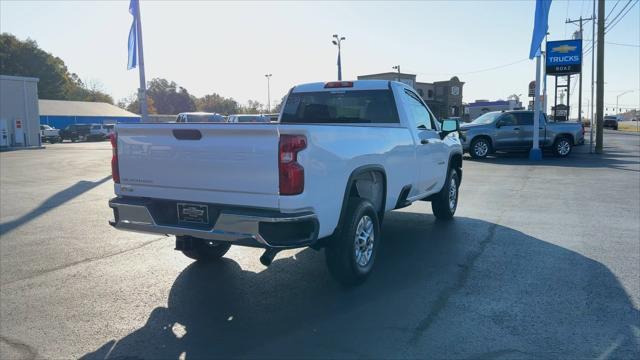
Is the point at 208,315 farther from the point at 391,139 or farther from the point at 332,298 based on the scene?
the point at 391,139

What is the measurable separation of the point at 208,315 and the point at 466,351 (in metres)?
2.18

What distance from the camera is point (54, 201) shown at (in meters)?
10.8

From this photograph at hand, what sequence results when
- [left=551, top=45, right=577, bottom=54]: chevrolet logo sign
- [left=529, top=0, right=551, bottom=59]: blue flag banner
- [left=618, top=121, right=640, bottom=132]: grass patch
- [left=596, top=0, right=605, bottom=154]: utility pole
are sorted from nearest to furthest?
1. [left=529, top=0, right=551, bottom=59]: blue flag banner
2. [left=596, top=0, right=605, bottom=154]: utility pole
3. [left=551, top=45, right=577, bottom=54]: chevrolet logo sign
4. [left=618, top=121, right=640, bottom=132]: grass patch

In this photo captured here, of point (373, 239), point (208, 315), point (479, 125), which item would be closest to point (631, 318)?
point (373, 239)

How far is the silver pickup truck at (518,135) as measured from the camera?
20172mm

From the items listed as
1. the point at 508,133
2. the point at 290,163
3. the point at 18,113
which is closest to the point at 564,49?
the point at 508,133

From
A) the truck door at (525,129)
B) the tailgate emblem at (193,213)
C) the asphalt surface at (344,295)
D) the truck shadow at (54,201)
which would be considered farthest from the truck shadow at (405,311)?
the truck door at (525,129)

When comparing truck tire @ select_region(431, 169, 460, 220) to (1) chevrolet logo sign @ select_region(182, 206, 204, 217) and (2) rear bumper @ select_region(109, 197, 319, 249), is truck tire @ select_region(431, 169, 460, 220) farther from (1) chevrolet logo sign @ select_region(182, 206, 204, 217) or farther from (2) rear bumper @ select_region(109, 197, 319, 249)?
(1) chevrolet logo sign @ select_region(182, 206, 204, 217)

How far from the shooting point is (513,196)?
35.2 ft

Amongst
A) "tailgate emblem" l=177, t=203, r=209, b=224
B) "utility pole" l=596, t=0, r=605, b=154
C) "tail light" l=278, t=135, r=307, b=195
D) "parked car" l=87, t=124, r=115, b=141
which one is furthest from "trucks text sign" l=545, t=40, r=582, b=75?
"parked car" l=87, t=124, r=115, b=141

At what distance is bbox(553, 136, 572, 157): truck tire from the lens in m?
20.2

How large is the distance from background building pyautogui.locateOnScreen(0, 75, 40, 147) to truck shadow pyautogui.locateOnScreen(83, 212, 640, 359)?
114ft

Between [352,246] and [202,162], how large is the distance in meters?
1.61

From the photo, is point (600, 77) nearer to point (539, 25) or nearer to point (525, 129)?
point (525, 129)
